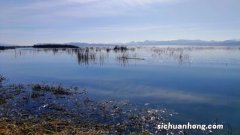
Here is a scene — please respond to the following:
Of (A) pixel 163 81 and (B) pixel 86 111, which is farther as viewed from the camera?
(A) pixel 163 81

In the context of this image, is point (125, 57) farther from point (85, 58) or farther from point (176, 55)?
point (176, 55)

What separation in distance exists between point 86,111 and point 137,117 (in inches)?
110

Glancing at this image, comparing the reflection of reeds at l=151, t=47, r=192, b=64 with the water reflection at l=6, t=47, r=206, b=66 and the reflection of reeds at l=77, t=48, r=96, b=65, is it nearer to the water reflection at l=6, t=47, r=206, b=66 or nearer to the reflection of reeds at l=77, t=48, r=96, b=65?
the water reflection at l=6, t=47, r=206, b=66

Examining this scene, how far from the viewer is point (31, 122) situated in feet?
44.4

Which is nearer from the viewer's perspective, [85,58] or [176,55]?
[85,58]

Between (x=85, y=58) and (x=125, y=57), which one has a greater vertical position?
(x=125, y=57)

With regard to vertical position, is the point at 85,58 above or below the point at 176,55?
below

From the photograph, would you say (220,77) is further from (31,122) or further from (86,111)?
(31,122)

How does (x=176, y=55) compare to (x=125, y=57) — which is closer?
(x=125, y=57)

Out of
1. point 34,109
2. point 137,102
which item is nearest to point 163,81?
point 137,102

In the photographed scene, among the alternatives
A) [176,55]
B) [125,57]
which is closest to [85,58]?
[125,57]

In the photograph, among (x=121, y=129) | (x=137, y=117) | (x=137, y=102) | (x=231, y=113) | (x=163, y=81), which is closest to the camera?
(x=121, y=129)

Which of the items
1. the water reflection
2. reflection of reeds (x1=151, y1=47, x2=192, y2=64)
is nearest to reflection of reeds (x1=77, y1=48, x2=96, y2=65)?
the water reflection

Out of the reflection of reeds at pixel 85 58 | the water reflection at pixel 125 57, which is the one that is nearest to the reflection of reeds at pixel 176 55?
the water reflection at pixel 125 57
